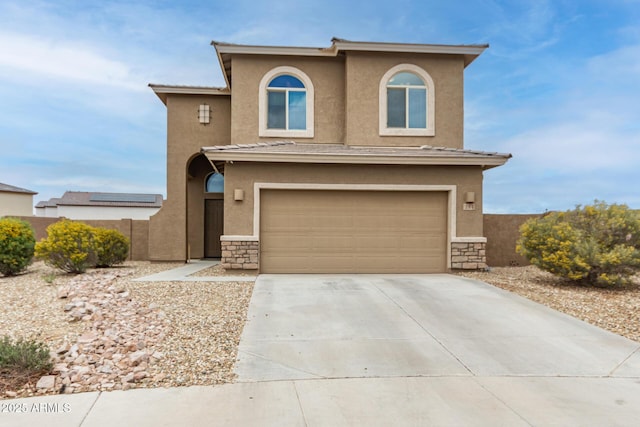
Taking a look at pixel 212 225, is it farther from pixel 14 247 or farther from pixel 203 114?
pixel 14 247

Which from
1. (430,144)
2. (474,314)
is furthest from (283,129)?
(474,314)

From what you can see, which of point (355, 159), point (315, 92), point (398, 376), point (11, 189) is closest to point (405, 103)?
point (315, 92)

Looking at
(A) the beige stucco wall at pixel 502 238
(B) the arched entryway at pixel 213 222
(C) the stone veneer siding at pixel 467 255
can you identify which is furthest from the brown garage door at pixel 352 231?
(B) the arched entryway at pixel 213 222

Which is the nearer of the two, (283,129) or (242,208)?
(242,208)

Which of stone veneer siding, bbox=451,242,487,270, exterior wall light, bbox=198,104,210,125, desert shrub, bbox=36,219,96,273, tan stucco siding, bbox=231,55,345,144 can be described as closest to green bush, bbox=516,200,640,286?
stone veneer siding, bbox=451,242,487,270

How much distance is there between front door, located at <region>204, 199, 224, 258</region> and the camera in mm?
17391

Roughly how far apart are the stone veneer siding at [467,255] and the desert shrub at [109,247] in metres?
10.4

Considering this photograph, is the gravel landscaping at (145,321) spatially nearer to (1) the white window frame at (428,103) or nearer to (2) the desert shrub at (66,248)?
(2) the desert shrub at (66,248)

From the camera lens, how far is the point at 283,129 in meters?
13.9

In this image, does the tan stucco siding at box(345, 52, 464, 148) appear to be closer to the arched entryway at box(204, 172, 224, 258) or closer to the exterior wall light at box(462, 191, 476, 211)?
the exterior wall light at box(462, 191, 476, 211)

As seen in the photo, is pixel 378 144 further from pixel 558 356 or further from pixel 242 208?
pixel 558 356

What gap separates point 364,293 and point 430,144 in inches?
261

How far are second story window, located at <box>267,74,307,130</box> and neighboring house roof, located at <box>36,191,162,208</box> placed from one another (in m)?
27.8

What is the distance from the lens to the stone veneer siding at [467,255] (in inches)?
470
